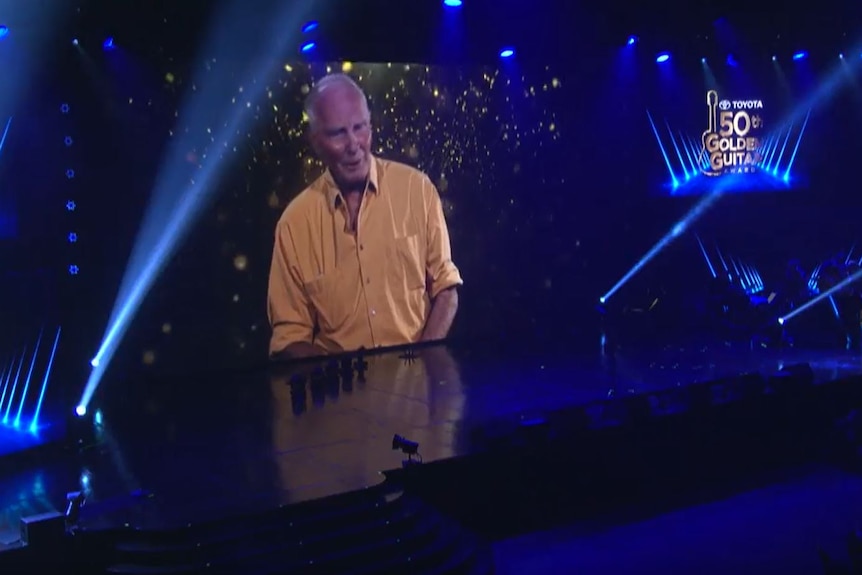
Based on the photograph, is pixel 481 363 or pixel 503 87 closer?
pixel 481 363

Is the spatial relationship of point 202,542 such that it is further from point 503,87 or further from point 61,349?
point 503,87

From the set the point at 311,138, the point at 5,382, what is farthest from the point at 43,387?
the point at 311,138

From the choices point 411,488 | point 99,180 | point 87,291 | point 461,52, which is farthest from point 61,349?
point 461,52

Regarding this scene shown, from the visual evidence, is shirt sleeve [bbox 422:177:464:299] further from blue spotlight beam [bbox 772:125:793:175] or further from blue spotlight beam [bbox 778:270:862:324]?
blue spotlight beam [bbox 772:125:793:175]

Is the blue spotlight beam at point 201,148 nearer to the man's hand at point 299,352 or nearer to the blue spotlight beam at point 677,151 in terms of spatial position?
the man's hand at point 299,352

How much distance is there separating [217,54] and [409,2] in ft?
8.40

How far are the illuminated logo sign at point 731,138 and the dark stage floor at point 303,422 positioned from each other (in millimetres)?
4237

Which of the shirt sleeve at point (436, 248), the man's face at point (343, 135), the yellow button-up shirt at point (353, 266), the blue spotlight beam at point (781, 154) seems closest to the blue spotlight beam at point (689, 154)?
the blue spotlight beam at point (781, 154)

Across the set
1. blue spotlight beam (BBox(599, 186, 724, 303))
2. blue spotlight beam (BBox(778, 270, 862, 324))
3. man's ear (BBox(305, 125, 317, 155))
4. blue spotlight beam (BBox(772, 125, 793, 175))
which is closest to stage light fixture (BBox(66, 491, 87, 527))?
man's ear (BBox(305, 125, 317, 155))

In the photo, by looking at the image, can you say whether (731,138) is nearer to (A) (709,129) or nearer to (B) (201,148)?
(A) (709,129)

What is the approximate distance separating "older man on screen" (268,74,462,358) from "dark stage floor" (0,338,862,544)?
574 mm

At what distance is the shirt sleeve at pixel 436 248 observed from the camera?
42.6 ft

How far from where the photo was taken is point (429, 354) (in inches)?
505

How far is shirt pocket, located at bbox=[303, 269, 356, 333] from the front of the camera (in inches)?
476
